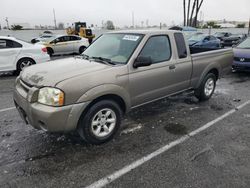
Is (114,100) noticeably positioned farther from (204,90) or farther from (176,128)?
(204,90)

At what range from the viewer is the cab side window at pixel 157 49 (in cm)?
390

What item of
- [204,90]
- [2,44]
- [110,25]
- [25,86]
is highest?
[110,25]

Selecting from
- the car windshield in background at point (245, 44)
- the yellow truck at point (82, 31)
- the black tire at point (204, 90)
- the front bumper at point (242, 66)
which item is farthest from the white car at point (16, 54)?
the yellow truck at point (82, 31)

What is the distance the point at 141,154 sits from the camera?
321 centimetres

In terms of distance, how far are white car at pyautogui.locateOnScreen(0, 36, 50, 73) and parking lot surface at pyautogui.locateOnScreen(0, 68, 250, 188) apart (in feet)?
13.9

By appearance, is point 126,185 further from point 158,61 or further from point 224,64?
point 224,64

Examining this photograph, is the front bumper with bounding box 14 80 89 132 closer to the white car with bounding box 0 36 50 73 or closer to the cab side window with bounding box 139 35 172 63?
the cab side window with bounding box 139 35 172 63

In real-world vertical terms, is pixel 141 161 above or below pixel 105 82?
below

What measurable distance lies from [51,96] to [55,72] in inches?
19.6

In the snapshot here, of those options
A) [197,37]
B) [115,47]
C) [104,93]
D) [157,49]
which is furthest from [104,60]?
[197,37]

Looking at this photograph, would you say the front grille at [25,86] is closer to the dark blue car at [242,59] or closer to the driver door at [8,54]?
the driver door at [8,54]

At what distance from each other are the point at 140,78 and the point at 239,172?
203 centimetres

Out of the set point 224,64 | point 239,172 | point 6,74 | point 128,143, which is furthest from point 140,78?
point 6,74

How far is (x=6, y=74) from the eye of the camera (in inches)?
362
